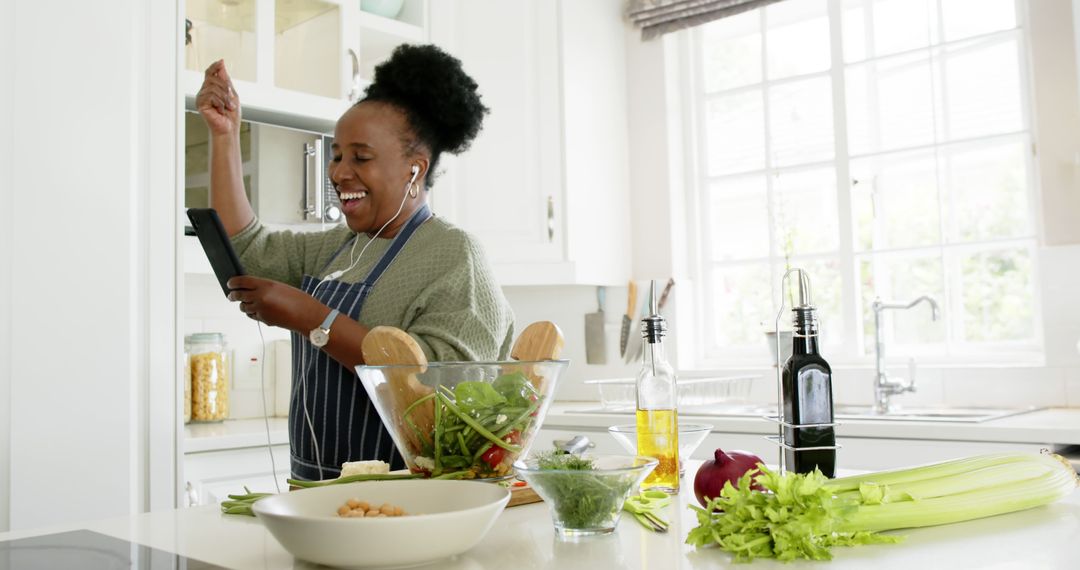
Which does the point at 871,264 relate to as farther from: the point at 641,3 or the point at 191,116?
the point at 191,116

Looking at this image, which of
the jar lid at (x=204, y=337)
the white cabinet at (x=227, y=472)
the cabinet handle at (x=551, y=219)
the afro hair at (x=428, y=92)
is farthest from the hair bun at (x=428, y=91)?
the cabinet handle at (x=551, y=219)

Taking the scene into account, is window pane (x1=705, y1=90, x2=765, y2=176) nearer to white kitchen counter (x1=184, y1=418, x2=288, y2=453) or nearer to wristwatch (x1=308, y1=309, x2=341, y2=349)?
white kitchen counter (x1=184, y1=418, x2=288, y2=453)

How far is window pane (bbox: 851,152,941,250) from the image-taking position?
3139 mm

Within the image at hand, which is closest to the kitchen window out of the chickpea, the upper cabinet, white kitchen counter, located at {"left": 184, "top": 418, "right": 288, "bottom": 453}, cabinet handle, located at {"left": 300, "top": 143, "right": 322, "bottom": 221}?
the upper cabinet

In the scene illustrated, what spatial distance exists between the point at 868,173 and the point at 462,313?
7.70 feet

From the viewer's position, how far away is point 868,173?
3293 millimetres

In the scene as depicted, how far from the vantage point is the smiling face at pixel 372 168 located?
1.56m

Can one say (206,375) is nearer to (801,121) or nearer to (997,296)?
(801,121)

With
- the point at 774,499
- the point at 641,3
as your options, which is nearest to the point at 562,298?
the point at 641,3

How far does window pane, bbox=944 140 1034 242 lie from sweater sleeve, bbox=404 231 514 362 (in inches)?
85.3

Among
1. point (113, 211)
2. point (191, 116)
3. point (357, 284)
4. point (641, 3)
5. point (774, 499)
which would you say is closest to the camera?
point (774, 499)

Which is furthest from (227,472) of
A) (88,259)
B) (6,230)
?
(6,230)

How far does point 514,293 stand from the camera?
362cm

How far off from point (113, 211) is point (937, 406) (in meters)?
2.42
